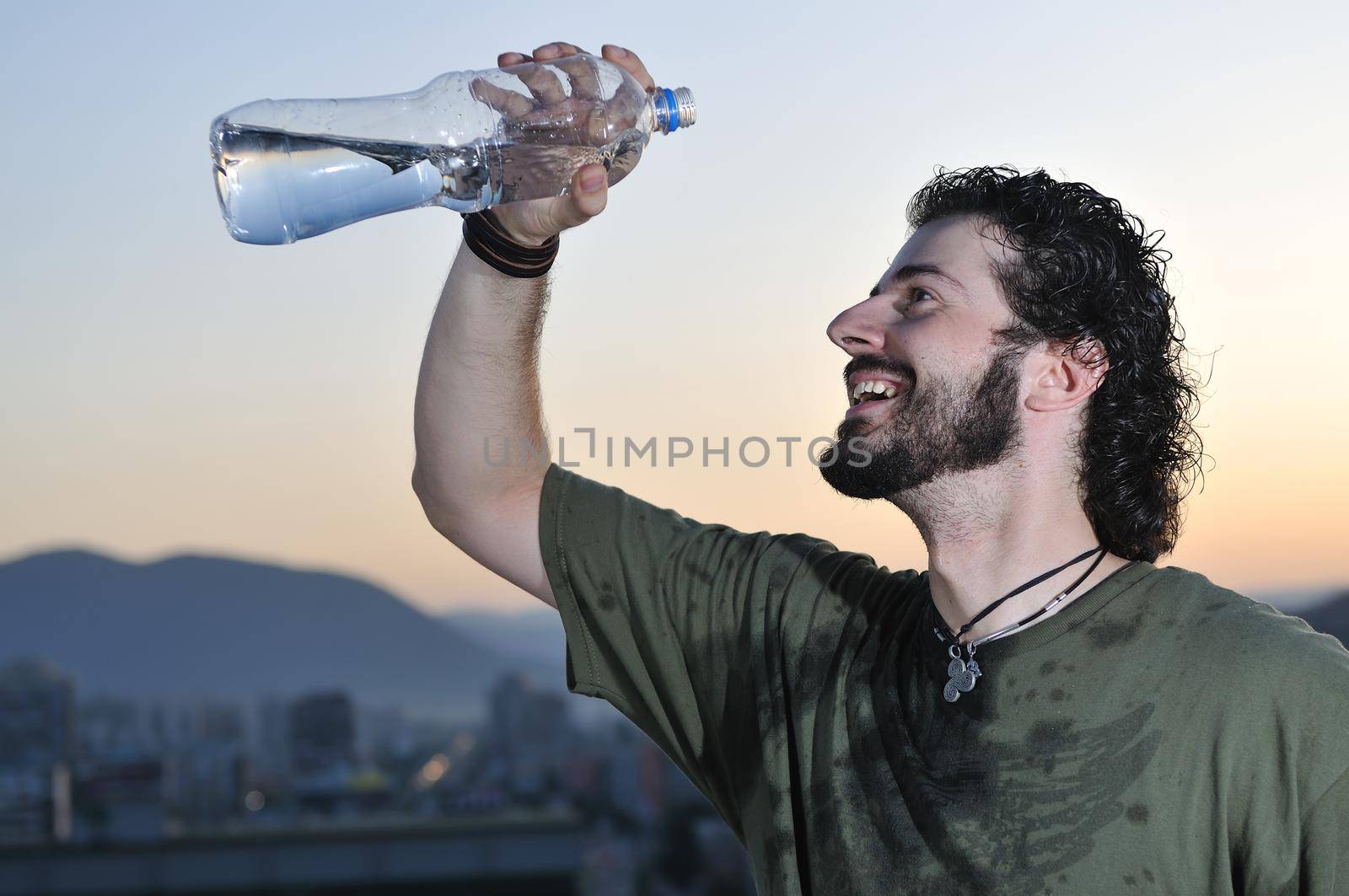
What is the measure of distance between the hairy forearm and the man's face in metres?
0.55

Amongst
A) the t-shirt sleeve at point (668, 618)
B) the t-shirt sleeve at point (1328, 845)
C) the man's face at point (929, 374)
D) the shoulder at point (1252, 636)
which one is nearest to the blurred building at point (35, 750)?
the t-shirt sleeve at point (668, 618)

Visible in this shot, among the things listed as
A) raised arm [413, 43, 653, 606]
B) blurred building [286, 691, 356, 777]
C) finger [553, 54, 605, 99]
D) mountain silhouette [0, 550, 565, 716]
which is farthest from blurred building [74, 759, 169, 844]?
mountain silhouette [0, 550, 565, 716]

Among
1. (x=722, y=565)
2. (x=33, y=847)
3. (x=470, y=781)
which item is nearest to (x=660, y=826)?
(x=470, y=781)

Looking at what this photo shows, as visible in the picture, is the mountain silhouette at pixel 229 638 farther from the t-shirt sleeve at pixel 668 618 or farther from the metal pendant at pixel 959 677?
the metal pendant at pixel 959 677

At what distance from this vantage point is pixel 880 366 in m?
2.25

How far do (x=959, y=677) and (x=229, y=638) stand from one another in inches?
3589

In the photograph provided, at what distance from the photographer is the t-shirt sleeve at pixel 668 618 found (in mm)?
2299

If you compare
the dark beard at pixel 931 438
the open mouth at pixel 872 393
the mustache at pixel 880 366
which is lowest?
the dark beard at pixel 931 438

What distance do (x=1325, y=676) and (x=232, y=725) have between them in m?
63.2

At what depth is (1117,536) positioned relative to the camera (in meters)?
2.18

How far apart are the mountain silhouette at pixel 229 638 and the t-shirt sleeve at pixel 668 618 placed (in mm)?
76361

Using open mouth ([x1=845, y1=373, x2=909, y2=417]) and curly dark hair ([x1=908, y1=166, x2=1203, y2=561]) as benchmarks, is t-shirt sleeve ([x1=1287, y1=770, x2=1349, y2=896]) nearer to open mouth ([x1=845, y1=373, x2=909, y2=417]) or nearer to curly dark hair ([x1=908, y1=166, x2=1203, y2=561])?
curly dark hair ([x1=908, y1=166, x2=1203, y2=561])

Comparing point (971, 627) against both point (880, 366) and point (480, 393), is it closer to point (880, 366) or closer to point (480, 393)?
point (880, 366)

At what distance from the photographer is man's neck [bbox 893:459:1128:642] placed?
2.08 m
